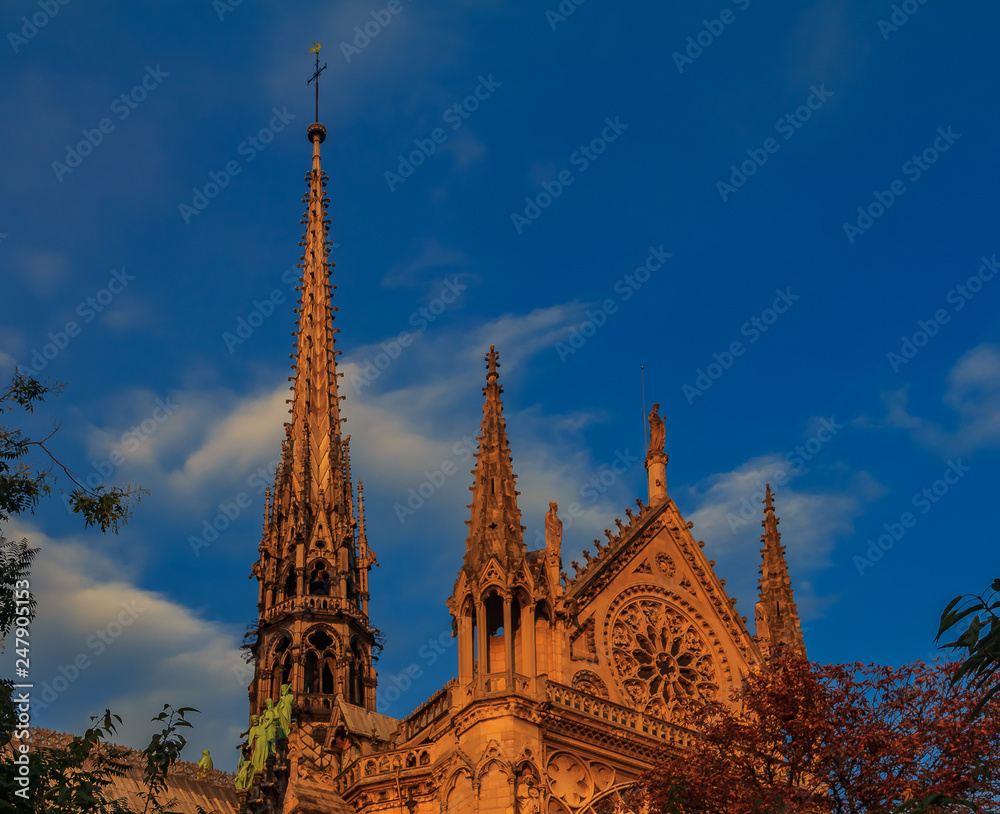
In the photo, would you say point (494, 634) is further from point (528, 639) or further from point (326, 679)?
point (326, 679)

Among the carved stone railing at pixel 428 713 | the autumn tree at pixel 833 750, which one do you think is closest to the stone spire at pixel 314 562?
the carved stone railing at pixel 428 713

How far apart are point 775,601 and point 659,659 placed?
6.12m

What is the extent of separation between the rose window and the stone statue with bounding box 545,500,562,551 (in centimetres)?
331

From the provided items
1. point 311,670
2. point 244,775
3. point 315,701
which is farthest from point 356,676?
point 244,775

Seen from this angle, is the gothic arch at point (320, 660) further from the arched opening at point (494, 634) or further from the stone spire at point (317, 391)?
the arched opening at point (494, 634)

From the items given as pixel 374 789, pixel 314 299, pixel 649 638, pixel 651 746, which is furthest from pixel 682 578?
pixel 314 299

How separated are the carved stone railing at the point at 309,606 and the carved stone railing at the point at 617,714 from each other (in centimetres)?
2311

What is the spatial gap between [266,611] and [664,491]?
21633mm

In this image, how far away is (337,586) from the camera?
58406mm

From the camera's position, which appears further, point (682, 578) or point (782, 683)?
point (682, 578)

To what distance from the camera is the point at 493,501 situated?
37.4 meters

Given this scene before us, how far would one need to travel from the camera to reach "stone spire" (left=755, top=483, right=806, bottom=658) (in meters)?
43.2

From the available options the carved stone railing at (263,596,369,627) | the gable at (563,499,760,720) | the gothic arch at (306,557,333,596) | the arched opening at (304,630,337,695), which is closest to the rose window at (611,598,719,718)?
the gable at (563,499,760,720)

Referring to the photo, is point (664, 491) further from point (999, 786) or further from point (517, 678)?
point (999, 786)
